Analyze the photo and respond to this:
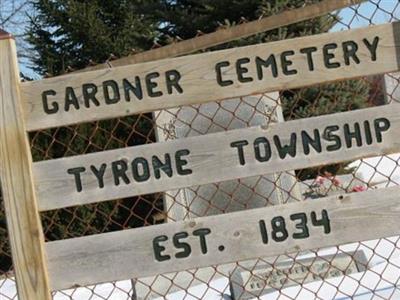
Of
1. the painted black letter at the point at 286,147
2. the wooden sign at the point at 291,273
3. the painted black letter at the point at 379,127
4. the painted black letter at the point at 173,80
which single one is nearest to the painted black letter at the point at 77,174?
the painted black letter at the point at 173,80

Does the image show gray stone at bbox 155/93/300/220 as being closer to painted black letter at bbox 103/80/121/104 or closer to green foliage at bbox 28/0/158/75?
painted black letter at bbox 103/80/121/104

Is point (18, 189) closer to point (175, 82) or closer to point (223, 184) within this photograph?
point (175, 82)

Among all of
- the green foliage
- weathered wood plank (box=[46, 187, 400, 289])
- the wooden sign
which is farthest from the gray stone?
the green foliage

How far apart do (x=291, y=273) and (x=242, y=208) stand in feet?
5.76

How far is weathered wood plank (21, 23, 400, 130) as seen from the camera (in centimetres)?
315

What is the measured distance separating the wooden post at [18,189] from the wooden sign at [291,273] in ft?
9.88

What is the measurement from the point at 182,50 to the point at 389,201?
1164mm

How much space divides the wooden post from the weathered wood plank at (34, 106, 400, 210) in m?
0.06

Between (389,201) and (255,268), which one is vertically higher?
(389,201)

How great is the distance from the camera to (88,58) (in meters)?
15.5

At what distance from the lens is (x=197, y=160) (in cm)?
315

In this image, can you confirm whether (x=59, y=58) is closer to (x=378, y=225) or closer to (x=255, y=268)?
(x=255, y=268)

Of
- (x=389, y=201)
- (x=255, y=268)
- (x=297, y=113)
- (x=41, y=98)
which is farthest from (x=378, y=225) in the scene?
(x=297, y=113)

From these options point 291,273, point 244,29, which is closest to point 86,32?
point 291,273
